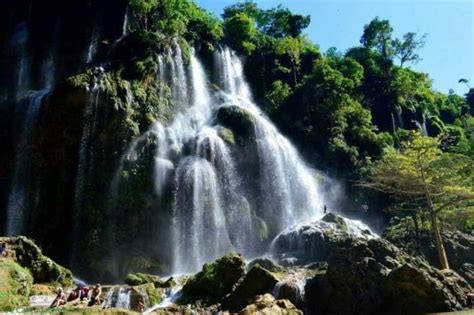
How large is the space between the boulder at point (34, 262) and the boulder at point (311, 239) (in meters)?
11.4

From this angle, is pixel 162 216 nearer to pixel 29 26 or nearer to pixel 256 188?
pixel 256 188

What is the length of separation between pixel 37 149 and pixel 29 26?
17.5 m

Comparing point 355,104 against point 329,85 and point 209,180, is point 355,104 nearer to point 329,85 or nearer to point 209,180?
point 329,85

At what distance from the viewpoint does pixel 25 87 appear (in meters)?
39.6

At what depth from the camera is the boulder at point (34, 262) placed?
2116 centimetres

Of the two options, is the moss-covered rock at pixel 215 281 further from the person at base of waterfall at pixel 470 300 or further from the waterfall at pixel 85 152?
the waterfall at pixel 85 152

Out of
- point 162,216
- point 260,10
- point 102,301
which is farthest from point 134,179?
point 260,10

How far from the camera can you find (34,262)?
843 inches

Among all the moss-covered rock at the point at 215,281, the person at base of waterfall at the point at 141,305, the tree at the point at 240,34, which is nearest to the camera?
the person at base of waterfall at the point at 141,305

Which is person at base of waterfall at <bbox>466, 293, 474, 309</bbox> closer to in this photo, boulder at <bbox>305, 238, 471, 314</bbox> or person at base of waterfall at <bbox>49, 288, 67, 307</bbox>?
boulder at <bbox>305, 238, 471, 314</bbox>

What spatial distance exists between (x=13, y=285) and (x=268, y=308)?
10.5 meters

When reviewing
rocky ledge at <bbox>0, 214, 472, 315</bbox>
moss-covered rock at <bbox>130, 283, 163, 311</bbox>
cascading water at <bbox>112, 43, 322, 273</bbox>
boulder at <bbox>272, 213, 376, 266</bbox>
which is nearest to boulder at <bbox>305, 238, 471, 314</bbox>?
rocky ledge at <bbox>0, 214, 472, 315</bbox>

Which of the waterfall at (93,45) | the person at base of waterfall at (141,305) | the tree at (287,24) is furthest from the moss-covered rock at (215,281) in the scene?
the tree at (287,24)

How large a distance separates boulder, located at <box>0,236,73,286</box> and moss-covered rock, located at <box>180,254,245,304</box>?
6.75 meters
